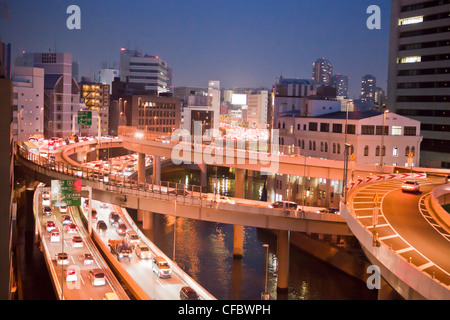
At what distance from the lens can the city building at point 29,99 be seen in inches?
2210

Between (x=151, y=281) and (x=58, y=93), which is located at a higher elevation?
(x=58, y=93)

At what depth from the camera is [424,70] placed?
4616 cm

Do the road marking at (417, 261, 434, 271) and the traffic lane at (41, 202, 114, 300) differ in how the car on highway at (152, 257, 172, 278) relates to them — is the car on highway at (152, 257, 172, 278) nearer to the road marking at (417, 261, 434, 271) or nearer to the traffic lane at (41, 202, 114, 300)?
the traffic lane at (41, 202, 114, 300)

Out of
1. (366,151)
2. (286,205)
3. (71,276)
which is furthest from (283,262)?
(366,151)

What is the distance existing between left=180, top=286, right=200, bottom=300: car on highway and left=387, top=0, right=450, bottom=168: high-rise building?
108ft

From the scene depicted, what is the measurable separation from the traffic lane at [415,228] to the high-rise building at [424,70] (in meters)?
27.0

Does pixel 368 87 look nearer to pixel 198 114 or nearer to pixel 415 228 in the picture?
pixel 198 114

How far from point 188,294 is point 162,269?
3.26 meters

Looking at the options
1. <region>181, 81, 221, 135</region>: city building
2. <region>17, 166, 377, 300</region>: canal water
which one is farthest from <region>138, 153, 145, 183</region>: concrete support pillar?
<region>181, 81, 221, 135</region>: city building

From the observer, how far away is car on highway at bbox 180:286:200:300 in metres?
17.4

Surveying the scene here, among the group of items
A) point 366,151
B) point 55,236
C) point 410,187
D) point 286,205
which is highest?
point 366,151
